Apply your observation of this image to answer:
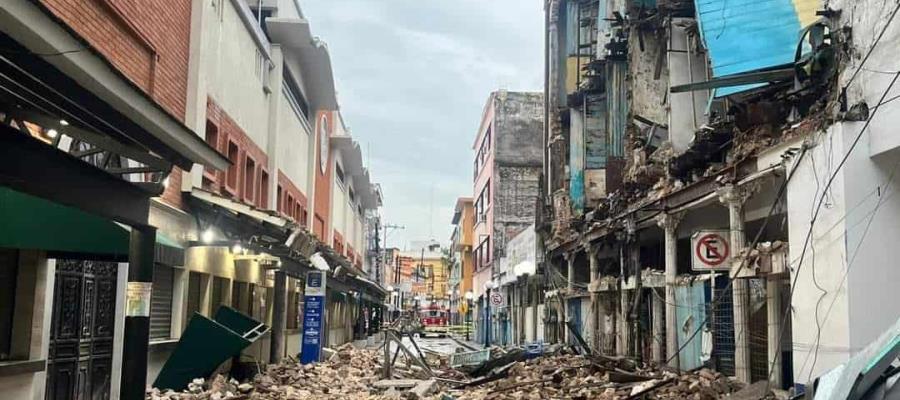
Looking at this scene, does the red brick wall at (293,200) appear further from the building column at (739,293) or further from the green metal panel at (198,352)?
the building column at (739,293)

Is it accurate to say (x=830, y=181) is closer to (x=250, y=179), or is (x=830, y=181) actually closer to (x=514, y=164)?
(x=250, y=179)

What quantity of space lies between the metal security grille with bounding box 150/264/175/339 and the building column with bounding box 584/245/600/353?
1114cm

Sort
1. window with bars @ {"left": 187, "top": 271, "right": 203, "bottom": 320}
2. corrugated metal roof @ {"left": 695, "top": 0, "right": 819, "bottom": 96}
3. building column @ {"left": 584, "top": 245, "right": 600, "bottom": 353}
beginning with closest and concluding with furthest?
1. corrugated metal roof @ {"left": 695, "top": 0, "right": 819, "bottom": 96}
2. window with bars @ {"left": 187, "top": 271, "right": 203, "bottom": 320}
3. building column @ {"left": 584, "top": 245, "right": 600, "bottom": 353}

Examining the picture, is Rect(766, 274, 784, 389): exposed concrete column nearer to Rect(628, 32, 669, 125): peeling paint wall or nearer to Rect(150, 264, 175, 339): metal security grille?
Rect(628, 32, 669, 125): peeling paint wall

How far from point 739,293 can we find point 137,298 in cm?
863

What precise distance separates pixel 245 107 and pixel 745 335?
43.4 feet

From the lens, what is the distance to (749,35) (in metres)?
11.5

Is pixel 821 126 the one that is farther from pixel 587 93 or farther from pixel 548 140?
pixel 548 140

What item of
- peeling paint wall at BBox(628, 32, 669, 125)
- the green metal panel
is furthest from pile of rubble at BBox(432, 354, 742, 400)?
peeling paint wall at BBox(628, 32, 669, 125)

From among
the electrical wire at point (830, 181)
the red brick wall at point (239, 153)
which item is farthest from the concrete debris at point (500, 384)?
the red brick wall at point (239, 153)

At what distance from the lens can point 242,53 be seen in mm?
19625

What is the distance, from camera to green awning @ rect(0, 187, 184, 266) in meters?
8.04

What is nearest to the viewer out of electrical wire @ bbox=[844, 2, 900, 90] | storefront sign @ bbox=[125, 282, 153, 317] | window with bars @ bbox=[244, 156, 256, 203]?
storefront sign @ bbox=[125, 282, 153, 317]

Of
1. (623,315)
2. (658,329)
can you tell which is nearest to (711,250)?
(658,329)
